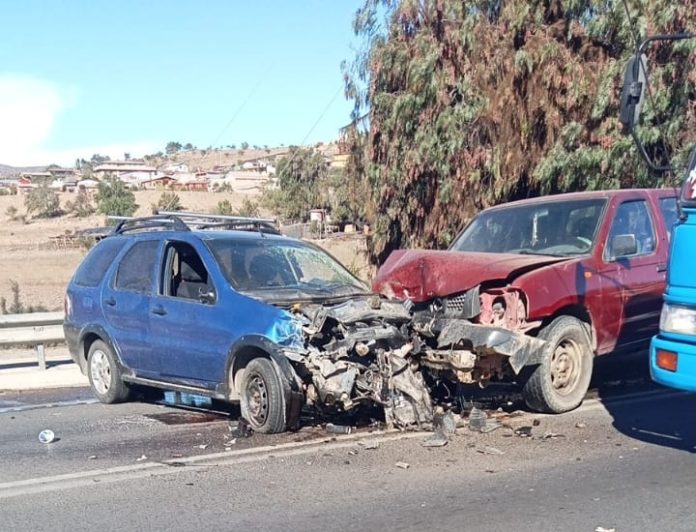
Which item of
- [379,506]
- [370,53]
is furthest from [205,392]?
[370,53]

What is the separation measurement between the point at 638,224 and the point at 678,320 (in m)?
3.25

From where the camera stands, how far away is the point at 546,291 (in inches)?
322

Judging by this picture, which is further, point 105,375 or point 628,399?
point 105,375

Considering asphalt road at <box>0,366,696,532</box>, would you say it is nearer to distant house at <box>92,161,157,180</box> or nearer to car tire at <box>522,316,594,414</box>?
car tire at <box>522,316,594,414</box>

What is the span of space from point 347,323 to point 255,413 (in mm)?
1136

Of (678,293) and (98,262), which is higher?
(98,262)

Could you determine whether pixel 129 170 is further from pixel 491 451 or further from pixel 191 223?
pixel 491 451

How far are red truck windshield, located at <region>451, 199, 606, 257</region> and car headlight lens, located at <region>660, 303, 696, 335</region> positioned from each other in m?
2.47

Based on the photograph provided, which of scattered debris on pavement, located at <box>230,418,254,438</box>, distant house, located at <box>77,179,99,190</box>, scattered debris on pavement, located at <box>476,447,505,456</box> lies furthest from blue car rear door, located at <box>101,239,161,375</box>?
distant house, located at <box>77,179,99,190</box>

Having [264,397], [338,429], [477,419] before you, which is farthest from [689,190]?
[264,397]

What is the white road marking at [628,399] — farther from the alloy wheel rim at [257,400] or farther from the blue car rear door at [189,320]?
the blue car rear door at [189,320]

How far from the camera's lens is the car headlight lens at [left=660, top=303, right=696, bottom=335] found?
6.27 metres

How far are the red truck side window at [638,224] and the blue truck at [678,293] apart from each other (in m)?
2.54

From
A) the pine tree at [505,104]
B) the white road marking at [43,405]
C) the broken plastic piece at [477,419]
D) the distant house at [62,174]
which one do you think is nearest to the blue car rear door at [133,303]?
the white road marking at [43,405]
